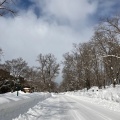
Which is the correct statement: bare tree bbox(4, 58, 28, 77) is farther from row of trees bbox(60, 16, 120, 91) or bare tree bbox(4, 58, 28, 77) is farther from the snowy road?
the snowy road

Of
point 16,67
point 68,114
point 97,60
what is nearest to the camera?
point 68,114

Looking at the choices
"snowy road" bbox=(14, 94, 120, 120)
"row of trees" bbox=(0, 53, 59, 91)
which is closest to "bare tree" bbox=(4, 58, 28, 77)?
"row of trees" bbox=(0, 53, 59, 91)

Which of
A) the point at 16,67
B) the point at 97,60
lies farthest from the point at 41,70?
the point at 97,60

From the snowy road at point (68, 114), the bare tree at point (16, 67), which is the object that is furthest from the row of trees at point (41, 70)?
the snowy road at point (68, 114)

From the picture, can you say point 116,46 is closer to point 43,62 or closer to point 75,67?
point 75,67

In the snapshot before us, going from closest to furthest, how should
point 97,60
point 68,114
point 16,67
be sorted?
point 68,114 → point 97,60 → point 16,67

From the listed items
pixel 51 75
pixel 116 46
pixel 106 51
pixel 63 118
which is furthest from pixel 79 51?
pixel 63 118

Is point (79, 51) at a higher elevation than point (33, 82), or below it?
higher

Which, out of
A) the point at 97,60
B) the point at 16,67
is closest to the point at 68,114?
the point at 97,60

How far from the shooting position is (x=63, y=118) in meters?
15.2

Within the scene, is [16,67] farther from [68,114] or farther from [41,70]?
[68,114]

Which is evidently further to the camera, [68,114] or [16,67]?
[16,67]

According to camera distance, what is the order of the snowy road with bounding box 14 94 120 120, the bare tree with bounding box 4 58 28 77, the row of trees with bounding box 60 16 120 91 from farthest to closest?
the bare tree with bounding box 4 58 28 77, the row of trees with bounding box 60 16 120 91, the snowy road with bounding box 14 94 120 120

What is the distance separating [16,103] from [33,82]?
89509mm
